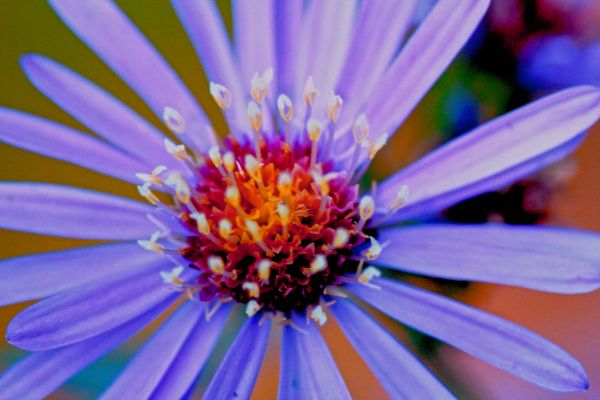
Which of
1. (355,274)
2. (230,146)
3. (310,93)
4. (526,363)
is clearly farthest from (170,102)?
(526,363)

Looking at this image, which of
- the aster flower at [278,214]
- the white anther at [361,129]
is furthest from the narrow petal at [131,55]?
the white anther at [361,129]

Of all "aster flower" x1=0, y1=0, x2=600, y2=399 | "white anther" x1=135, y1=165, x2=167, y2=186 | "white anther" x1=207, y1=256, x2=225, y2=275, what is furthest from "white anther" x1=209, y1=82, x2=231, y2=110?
"white anther" x1=207, y1=256, x2=225, y2=275

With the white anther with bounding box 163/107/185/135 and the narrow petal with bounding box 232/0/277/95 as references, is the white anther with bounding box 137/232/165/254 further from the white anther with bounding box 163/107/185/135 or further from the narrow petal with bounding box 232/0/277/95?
the narrow petal with bounding box 232/0/277/95

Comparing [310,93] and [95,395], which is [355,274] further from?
[95,395]

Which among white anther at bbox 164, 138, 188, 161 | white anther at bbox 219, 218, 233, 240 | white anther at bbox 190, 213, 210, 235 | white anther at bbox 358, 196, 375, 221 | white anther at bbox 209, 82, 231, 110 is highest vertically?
white anther at bbox 209, 82, 231, 110

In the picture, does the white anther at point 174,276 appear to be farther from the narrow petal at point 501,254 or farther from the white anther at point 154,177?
the narrow petal at point 501,254

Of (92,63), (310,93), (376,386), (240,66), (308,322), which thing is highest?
(92,63)
